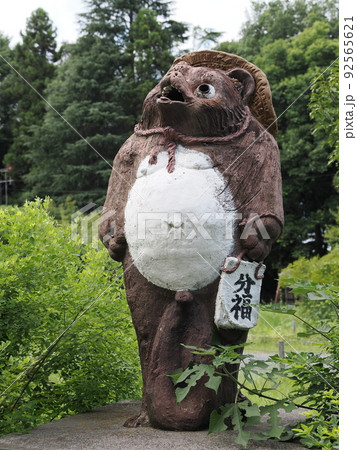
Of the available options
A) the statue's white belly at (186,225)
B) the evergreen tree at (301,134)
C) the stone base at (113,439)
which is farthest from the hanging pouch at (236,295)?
the evergreen tree at (301,134)

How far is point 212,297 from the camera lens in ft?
12.3

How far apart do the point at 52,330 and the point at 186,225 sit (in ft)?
4.68

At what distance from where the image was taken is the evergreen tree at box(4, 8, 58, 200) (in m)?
19.7

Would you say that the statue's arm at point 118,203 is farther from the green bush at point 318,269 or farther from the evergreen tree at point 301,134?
the evergreen tree at point 301,134

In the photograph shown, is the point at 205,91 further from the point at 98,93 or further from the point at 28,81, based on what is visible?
the point at 28,81

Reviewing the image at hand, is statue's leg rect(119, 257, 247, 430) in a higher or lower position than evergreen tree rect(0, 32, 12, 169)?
lower

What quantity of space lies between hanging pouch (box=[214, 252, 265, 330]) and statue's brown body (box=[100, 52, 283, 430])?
8 centimetres

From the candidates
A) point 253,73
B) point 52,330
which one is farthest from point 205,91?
point 52,330

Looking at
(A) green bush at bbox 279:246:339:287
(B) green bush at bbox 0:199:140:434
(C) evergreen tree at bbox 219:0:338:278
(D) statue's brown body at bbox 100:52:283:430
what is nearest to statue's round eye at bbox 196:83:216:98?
(D) statue's brown body at bbox 100:52:283:430

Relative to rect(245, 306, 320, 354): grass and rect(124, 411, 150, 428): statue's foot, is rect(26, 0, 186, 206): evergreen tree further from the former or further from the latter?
rect(124, 411, 150, 428): statue's foot

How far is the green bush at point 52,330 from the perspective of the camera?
13.5 feet

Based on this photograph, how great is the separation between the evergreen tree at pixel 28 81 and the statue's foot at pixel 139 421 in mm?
16246
